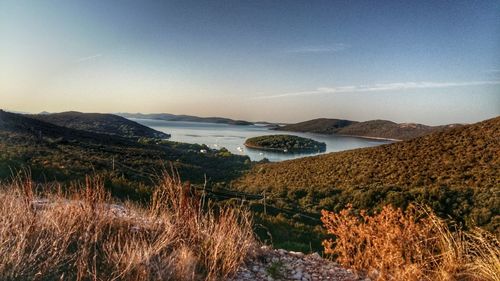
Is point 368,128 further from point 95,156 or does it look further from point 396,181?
point 95,156

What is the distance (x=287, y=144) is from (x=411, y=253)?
191ft

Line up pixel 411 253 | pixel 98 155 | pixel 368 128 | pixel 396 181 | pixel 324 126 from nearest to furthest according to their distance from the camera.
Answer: pixel 411 253 < pixel 396 181 < pixel 98 155 < pixel 368 128 < pixel 324 126

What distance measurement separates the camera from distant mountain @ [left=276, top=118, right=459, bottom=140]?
3505 centimetres

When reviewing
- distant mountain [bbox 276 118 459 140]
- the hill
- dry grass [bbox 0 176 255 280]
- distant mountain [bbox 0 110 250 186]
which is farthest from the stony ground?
distant mountain [bbox 276 118 459 140]

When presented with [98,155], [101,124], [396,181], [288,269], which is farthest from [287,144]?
[288,269]

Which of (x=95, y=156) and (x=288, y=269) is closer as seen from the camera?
(x=288, y=269)

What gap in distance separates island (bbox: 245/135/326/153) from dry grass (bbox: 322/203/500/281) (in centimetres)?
5170

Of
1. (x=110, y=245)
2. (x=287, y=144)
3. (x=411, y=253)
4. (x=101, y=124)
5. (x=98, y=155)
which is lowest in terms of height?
→ (x=287, y=144)

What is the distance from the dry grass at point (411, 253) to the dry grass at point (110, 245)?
3.87ft

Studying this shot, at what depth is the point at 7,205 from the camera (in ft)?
12.1

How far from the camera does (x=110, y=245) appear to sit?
294 cm

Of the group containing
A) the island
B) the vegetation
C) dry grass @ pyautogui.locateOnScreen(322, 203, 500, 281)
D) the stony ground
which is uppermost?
dry grass @ pyautogui.locateOnScreen(322, 203, 500, 281)

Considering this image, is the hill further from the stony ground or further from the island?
the island

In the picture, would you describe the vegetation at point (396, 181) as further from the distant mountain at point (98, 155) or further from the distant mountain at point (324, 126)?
the distant mountain at point (324, 126)
